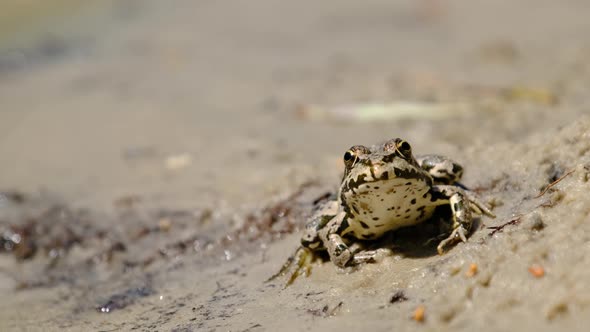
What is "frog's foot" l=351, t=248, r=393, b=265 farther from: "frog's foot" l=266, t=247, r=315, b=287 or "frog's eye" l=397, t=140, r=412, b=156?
"frog's eye" l=397, t=140, r=412, b=156

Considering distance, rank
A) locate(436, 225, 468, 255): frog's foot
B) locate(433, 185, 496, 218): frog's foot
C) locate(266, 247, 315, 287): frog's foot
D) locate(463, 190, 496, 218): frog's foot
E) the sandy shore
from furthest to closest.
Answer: locate(266, 247, 315, 287): frog's foot < locate(463, 190, 496, 218): frog's foot < locate(433, 185, 496, 218): frog's foot < locate(436, 225, 468, 255): frog's foot < the sandy shore

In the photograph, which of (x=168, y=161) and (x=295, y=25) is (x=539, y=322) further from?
(x=295, y=25)

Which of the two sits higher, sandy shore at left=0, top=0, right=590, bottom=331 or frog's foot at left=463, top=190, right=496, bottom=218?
frog's foot at left=463, top=190, right=496, bottom=218

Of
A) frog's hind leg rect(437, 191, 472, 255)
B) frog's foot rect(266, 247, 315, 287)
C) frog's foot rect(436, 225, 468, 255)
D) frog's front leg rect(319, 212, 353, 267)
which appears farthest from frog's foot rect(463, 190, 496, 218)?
frog's foot rect(266, 247, 315, 287)

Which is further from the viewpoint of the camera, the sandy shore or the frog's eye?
the frog's eye

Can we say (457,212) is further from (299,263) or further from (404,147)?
(299,263)

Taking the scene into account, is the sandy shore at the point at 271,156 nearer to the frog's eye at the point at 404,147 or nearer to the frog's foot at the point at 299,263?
the frog's foot at the point at 299,263

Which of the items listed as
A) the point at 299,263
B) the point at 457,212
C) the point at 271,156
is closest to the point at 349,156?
the point at 457,212

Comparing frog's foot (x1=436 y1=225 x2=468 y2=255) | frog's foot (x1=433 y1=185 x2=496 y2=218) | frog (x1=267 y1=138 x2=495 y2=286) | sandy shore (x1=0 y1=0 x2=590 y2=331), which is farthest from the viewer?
frog's foot (x1=433 y1=185 x2=496 y2=218)
